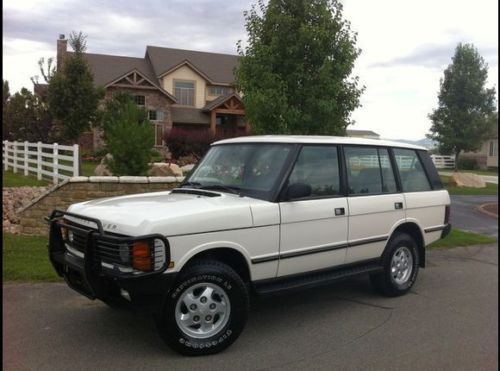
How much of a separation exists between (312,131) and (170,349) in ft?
19.8

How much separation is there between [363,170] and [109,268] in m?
3.14

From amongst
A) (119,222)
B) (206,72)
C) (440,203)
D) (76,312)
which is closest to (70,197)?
(76,312)

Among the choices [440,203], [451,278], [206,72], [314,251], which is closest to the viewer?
[314,251]

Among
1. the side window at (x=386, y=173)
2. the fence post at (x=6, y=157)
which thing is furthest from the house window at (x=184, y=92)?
the side window at (x=386, y=173)

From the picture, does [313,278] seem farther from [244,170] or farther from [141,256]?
[141,256]

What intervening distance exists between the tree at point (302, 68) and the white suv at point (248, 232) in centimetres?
304

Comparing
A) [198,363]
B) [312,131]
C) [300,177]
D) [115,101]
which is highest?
[115,101]

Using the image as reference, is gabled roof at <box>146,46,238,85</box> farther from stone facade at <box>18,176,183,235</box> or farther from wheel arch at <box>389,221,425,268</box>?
wheel arch at <box>389,221,425,268</box>

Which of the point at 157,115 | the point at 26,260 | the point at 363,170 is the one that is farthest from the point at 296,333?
the point at 157,115

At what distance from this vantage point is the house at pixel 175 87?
124 ft

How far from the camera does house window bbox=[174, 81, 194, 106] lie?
43.1 m

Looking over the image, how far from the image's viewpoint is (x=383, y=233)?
6000 mm

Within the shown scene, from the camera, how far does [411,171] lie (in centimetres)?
666

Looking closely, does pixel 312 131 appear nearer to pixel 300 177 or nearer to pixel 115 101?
pixel 300 177
